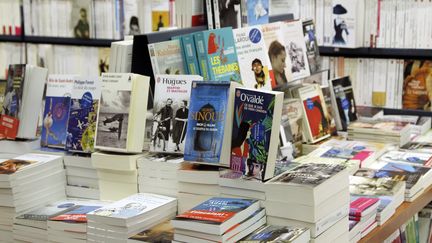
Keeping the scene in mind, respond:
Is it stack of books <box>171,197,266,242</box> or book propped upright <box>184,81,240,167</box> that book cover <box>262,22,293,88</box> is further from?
stack of books <box>171,197,266,242</box>

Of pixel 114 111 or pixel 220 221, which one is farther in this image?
pixel 114 111

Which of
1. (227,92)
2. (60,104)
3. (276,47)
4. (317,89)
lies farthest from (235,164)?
(317,89)

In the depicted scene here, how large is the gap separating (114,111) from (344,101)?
1.48 metres

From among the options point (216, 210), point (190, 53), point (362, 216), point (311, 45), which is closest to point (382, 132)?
point (311, 45)

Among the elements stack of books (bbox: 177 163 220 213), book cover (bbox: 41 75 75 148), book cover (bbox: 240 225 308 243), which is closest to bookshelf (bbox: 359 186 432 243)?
book cover (bbox: 240 225 308 243)

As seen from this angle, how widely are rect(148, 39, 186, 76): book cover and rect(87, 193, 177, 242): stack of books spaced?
51 cm

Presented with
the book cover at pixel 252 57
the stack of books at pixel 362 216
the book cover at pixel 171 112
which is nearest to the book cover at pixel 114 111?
the book cover at pixel 171 112

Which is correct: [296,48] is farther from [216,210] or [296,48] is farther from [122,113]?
[216,210]

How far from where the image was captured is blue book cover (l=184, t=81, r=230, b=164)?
6.55ft

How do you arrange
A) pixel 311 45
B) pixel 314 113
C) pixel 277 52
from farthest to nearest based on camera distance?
pixel 311 45 → pixel 314 113 → pixel 277 52

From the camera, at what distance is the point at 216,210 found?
5.98 ft

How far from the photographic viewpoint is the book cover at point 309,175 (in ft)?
6.09

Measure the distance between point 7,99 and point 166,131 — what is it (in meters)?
0.71

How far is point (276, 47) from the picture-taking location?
2.86 metres
